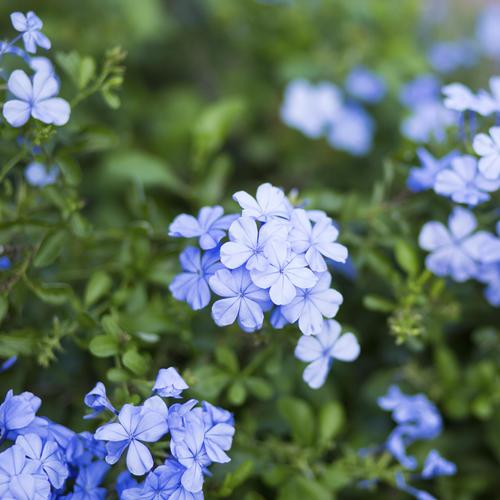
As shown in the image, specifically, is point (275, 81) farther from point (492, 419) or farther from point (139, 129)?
point (492, 419)

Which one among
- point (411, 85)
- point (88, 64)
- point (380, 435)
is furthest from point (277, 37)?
point (380, 435)

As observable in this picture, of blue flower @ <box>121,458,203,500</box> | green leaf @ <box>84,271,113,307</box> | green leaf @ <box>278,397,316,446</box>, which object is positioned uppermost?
blue flower @ <box>121,458,203,500</box>

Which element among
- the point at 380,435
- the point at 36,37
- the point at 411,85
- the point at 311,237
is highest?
the point at 36,37

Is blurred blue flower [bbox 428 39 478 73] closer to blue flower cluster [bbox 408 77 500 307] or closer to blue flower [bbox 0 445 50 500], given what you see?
blue flower cluster [bbox 408 77 500 307]

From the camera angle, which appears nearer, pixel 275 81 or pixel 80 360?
pixel 80 360

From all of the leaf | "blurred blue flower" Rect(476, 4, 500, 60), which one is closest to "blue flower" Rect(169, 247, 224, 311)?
the leaf

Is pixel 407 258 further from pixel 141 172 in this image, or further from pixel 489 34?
pixel 489 34

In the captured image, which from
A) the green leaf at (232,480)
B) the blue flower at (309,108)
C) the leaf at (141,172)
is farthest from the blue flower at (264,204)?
the blue flower at (309,108)
